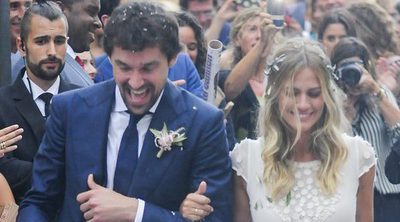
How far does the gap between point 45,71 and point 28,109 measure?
318mm

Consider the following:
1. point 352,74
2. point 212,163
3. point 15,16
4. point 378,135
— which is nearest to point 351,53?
point 352,74

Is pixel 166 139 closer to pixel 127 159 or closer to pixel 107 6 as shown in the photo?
pixel 127 159

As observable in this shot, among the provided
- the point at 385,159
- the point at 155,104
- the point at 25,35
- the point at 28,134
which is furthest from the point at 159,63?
the point at 385,159

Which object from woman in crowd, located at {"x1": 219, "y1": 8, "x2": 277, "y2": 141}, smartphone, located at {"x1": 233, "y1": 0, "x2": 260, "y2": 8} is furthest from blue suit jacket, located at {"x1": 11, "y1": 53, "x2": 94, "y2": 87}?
smartphone, located at {"x1": 233, "y1": 0, "x2": 260, "y2": 8}

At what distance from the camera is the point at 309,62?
5473 millimetres

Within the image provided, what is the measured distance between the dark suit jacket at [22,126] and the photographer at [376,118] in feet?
8.06

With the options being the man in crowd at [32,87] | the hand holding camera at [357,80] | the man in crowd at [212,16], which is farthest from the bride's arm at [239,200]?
the man in crowd at [212,16]

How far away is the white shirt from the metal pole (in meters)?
1.63

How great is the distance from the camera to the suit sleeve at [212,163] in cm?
507

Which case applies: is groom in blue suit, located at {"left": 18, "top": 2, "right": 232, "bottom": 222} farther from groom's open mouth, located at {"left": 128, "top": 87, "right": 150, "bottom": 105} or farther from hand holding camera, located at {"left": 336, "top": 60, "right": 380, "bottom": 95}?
hand holding camera, located at {"left": 336, "top": 60, "right": 380, "bottom": 95}

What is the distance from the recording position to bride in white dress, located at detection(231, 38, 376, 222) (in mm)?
5406

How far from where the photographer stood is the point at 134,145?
199 inches

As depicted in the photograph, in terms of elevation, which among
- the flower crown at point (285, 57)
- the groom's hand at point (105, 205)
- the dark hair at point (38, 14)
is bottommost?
the groom's hand at point (105, 205)

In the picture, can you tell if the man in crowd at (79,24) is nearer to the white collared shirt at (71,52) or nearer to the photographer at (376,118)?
the white collared shirt at (71,52)
